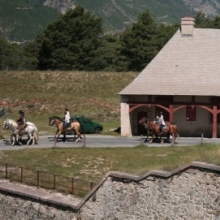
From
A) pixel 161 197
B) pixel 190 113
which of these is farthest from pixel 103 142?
pixel 161 197

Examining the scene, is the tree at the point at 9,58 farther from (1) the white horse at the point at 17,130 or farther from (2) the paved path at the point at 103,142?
(1) the white horse at the point at 17,130

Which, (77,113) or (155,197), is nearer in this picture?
(155,197)

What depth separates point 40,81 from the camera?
64062 millimetres

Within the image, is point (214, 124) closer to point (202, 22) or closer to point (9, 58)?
point (202, 22)

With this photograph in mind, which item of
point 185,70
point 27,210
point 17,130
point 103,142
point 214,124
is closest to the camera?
→ point 27,210

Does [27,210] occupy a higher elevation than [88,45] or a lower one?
lower

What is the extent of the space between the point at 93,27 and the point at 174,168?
223 feet

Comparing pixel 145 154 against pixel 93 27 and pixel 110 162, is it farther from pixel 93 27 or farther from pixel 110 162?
pixel 93 27

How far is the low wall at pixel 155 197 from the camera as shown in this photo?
17891mm

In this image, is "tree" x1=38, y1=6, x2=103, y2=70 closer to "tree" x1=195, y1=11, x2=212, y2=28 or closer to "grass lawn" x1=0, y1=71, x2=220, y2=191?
"grass lawn" x1=0, y1=71, x2=220, y2=191

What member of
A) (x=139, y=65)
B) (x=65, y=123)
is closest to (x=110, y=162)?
(x=65, y=123)

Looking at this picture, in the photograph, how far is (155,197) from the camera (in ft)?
63.1

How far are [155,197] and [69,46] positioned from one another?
6362 centimetres

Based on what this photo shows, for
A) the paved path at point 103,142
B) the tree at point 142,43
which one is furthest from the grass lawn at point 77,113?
the tree at point 142,43
